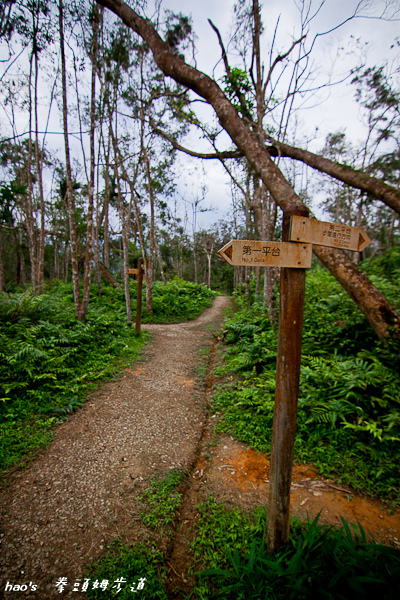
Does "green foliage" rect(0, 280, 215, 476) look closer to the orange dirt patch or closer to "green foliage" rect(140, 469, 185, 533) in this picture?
"green foliage" rect(140, 469, 185, 533)

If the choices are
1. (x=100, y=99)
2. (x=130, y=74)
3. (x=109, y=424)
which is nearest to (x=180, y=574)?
(x=109, y=424)

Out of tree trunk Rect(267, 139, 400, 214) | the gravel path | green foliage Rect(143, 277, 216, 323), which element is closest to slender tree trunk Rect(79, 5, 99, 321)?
green foliage Rect(143, 277, 216, 323)

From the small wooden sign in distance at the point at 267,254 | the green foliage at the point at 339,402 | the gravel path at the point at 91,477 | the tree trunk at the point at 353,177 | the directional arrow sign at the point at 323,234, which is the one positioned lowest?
the gravel path at the point at 91,477

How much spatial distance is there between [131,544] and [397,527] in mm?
2345

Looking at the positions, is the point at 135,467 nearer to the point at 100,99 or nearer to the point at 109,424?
the point at 109,424

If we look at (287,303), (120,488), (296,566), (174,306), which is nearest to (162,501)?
(120,488)

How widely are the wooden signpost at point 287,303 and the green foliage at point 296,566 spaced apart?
0.59 ft

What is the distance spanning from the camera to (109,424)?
3709 millimetres

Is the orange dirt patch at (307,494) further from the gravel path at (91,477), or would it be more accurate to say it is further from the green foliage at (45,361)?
the green foliage at (45,361)

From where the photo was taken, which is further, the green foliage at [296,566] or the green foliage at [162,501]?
the green foliage at [162,501]

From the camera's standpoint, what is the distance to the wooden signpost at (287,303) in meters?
1.77

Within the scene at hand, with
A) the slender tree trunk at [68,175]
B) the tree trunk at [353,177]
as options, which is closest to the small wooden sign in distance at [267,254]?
the tree trunk at [353,177]

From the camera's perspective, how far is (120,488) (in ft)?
8.72

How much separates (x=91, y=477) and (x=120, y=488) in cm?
39
